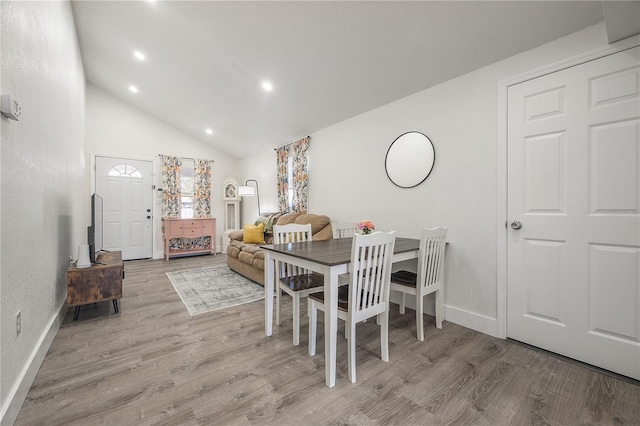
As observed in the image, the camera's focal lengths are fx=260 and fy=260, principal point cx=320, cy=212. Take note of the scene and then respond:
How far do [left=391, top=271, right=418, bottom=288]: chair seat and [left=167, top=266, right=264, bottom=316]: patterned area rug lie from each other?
63.9 inches

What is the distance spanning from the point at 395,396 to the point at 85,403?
173 centimetres

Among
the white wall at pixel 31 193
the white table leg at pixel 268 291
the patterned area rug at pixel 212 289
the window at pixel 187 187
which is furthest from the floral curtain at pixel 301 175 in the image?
the window at pixel 187 187

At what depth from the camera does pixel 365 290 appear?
1.73m

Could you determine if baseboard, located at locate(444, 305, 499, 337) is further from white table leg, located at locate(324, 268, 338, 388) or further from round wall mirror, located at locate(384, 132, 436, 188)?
white table leg, located at locate(324, 268, 338, 388)

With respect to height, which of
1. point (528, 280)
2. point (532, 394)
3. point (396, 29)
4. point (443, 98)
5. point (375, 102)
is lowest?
point (532, 394)

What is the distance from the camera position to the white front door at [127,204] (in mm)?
5223

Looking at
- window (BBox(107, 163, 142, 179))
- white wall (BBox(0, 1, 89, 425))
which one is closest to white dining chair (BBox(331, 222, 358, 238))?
white wall (BBox(0, 1, 89, 425))

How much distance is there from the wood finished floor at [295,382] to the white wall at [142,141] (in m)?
4.08

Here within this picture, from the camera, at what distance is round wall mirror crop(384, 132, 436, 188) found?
269 centimetres

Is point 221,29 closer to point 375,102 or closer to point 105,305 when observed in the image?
point 375,102

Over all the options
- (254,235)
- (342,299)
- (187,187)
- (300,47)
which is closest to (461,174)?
(342,299)

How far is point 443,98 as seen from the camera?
2.56 meters

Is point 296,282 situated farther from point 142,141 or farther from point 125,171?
point 142,141

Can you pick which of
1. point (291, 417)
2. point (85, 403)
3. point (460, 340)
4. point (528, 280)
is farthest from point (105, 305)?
point (528, 280)
